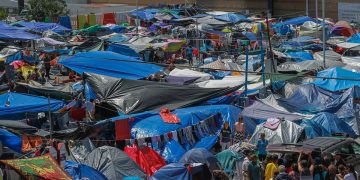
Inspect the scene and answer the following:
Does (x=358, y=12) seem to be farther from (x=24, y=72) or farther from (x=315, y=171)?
(x=315, y=171)

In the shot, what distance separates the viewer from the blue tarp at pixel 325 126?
17422 millimetres

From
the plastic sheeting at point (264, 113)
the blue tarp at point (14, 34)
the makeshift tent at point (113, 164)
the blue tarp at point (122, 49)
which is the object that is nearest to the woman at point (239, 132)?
the plastic sheeting at point (264, 113)

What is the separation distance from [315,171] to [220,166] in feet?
8.27

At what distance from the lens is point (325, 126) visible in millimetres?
17875

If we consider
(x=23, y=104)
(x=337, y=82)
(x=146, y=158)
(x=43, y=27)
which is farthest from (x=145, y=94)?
(x=43, y=27)

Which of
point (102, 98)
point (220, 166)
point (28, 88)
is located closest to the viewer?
point (220, 166)

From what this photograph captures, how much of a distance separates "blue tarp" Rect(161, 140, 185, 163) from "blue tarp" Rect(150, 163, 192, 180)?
200cm

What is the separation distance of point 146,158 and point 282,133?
127 inches

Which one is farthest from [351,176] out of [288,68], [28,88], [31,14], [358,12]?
[358,12]

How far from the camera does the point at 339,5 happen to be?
56125 millimetres

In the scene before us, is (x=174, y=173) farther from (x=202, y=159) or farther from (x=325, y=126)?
(x=325, y=126)

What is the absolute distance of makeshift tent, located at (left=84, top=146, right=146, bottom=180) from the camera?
14.7 metres

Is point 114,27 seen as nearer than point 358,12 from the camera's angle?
Yes

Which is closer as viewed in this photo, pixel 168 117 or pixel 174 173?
pixel 174 173
